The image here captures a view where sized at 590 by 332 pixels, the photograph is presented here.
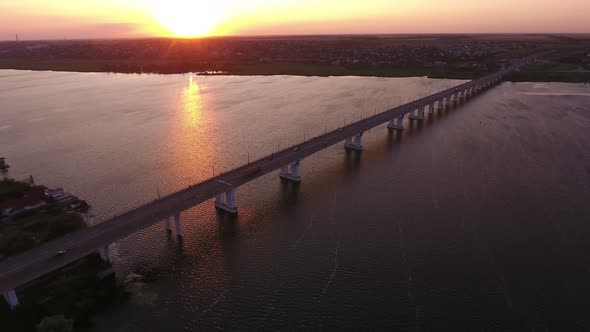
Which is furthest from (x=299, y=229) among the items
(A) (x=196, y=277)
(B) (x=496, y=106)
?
(B) (x=496, y=106)

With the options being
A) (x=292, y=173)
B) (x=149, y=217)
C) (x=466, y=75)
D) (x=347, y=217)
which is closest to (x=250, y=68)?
(x=466, y=75)

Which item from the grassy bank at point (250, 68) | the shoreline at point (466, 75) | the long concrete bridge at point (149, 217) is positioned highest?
the grassy bank at point (250, 68)

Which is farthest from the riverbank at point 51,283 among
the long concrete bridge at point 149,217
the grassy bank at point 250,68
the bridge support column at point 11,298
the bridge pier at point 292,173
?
the grassy bank at point 250,68

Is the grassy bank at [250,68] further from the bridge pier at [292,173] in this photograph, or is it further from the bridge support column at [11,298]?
the bridge support column at [11,298]

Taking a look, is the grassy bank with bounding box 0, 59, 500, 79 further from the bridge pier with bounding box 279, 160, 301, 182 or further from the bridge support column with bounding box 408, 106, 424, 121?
the bridge pier with bounding box 279, 160, 301, 182

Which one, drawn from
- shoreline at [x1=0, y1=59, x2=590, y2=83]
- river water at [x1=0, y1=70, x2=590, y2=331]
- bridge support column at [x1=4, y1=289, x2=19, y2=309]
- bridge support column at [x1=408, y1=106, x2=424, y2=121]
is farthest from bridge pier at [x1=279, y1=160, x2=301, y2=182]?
shoreline at [x1=0, y1=59, x2=590, y2=83]

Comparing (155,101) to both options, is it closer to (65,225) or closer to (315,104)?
(315,104)
